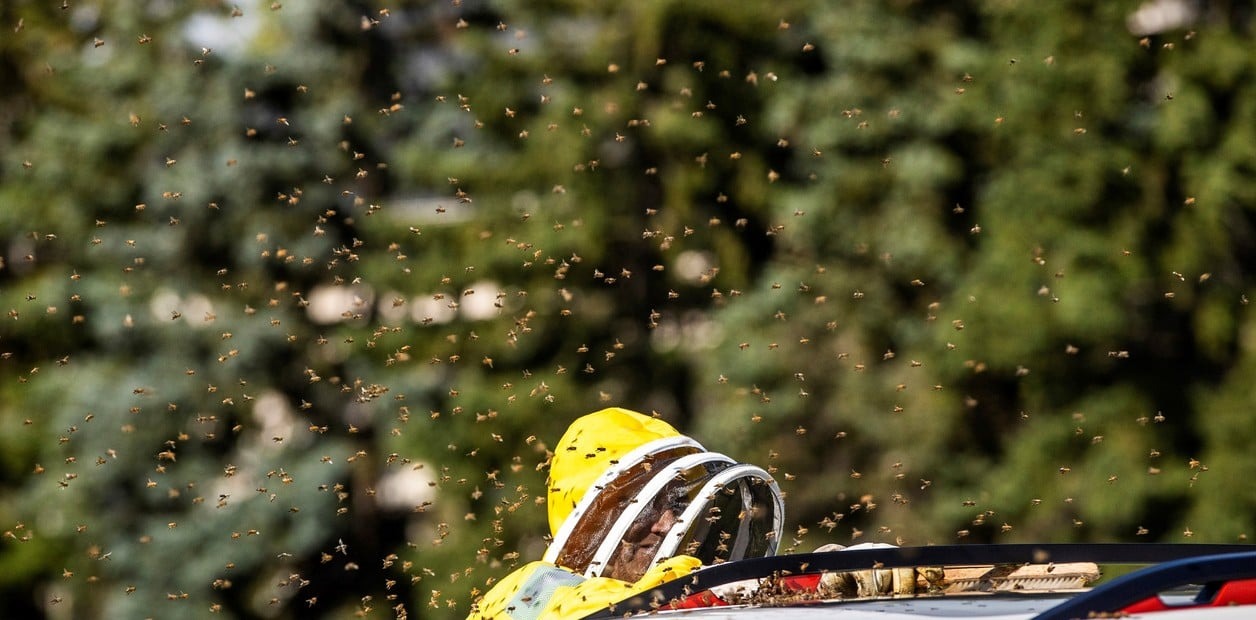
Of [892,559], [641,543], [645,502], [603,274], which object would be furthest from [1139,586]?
[603,274]

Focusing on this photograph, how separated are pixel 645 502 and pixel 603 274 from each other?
967 cm

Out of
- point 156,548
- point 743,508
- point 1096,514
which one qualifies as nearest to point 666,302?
point 1096,514

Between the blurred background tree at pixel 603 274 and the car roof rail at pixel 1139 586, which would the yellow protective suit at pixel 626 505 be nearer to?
the car roof rail at pixel 1139 586

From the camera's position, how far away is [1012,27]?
14.6 metres

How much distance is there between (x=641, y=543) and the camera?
4.68 meters

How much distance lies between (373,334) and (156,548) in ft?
10.6

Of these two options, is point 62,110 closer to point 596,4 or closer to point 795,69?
point 596,4

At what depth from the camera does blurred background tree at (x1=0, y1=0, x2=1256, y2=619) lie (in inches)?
558

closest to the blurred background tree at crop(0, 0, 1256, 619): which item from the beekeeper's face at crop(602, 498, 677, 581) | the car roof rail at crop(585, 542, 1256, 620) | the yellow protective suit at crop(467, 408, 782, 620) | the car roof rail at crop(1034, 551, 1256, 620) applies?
the yellow protective suit at crop(467, 408, 782, 620)

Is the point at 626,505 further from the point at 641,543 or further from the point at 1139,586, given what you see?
the point at 1139,586

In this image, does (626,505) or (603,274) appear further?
(603,274)

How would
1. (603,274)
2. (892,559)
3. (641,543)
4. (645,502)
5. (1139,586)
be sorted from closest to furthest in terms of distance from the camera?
(1139,586) → (892,559) → (645,502) → (641,543) → (603,274)

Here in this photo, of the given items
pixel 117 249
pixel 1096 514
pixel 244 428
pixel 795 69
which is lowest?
pixel 244 428

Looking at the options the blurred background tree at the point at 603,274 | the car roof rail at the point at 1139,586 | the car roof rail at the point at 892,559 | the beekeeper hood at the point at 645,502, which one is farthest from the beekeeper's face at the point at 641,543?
the blurred background tree at the point at 603,274
